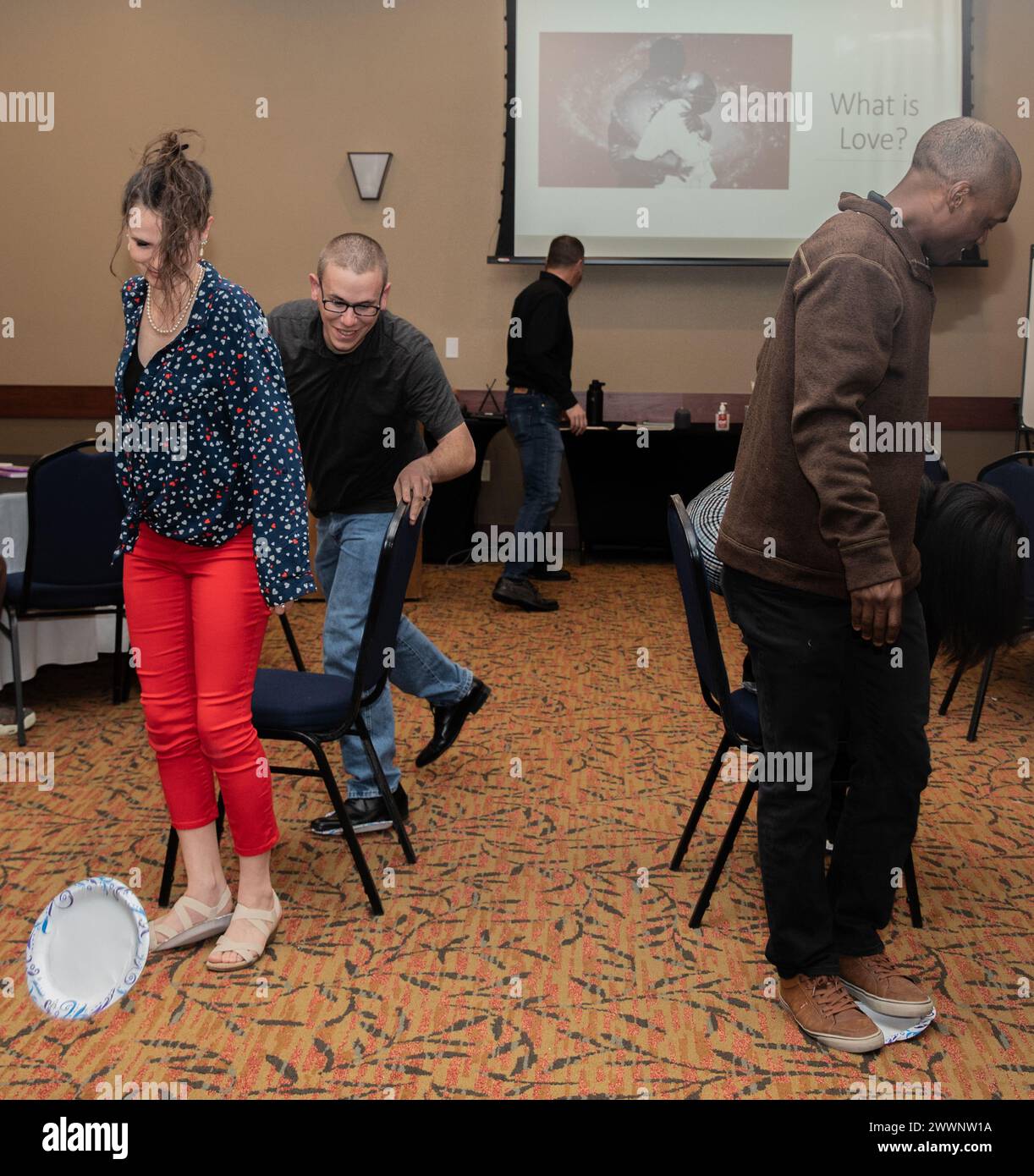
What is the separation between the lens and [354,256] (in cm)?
256

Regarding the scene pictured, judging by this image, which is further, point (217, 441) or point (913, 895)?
point (913, 895)

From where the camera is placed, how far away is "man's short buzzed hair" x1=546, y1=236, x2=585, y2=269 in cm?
596

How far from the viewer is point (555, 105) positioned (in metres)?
7.01

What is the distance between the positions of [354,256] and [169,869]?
1401 millimetres

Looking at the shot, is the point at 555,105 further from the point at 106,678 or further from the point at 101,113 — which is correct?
the point at 106,678

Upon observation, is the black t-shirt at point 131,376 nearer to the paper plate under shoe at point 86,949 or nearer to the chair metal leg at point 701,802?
the paper plate under shoe at point 86,949

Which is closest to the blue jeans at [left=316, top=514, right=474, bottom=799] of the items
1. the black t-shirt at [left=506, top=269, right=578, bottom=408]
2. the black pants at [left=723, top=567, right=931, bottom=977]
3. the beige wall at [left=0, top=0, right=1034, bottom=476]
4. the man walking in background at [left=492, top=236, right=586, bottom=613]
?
the black pants at [left=723, top=567, right=931, bottom=977]

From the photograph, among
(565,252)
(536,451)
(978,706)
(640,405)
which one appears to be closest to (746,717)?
(978,706)

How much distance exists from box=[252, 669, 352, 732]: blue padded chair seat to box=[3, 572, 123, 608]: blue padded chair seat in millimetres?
1465

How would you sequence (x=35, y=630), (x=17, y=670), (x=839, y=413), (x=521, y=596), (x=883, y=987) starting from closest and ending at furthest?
(x=839, y=413)
(x=883, y=987)
(x=17, y=670)
(x=35, y=630)
(x=521, y=596)

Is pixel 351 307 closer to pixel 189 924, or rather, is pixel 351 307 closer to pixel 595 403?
pixel 189 924

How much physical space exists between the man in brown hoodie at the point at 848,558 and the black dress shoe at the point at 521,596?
3667mm

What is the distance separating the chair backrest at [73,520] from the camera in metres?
3.76

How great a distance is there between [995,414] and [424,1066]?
6321mm
